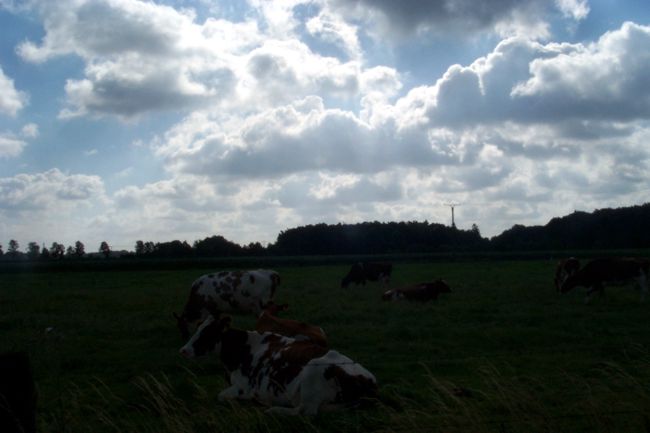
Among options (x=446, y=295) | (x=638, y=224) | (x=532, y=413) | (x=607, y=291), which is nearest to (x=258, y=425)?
(x=532, y=413)

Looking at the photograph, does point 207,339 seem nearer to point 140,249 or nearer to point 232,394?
point 232,394

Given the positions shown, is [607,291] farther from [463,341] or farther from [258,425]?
[258,425]

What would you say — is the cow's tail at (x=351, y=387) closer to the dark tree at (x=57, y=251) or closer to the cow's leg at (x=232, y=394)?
the cow's leg at (x=232, y=394)

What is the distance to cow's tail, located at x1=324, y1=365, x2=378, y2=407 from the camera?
26.1ft

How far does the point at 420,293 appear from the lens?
23500mm

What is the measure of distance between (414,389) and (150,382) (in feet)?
12.3

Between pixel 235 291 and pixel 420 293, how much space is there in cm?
673

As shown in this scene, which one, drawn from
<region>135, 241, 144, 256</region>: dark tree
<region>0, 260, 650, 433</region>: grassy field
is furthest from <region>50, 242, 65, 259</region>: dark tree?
<region>0, 260, 650, 433</region>: grassy field

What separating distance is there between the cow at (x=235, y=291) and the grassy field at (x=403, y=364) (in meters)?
0.97

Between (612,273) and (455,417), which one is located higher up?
(612,273)

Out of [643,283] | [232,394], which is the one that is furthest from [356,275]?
[232,394]

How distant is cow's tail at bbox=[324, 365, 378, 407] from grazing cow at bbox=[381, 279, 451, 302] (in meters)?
15.1

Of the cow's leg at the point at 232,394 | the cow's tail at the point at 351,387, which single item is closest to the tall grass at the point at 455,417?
the cow's tail at the point at 351,387

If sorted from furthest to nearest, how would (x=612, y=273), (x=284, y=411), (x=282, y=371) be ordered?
(x=612, y=273) < (x=282, y=371) < (x=284, y=411)
